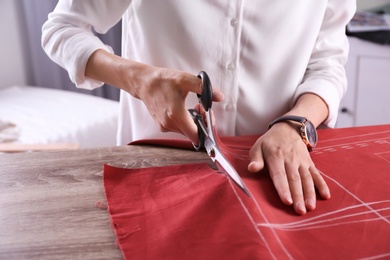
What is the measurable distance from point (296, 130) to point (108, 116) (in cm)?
156

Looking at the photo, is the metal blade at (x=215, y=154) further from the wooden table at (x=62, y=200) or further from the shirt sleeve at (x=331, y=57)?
the shirt sleeve at (x=331, y=57)

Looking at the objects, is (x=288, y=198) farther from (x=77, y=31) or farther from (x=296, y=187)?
(x=77, y=31)

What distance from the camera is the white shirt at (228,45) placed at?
0.90 m

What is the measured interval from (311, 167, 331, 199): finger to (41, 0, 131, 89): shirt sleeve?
44 cm

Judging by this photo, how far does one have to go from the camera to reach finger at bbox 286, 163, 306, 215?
624mm

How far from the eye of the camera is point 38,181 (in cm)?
73

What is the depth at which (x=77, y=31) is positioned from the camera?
901 millimetres

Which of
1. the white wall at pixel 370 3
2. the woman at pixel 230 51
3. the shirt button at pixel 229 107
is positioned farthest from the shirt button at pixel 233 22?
the white wall at pixel 370 3

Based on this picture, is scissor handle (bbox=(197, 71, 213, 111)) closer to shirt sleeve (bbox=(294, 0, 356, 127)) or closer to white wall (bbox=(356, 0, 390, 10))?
shirt sleeve (bbox=(294, 0, 356, 127))

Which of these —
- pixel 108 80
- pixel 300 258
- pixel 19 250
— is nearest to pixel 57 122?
pixel 108 80

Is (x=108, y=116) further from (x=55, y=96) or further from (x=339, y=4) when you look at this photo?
(x=339, y=4)

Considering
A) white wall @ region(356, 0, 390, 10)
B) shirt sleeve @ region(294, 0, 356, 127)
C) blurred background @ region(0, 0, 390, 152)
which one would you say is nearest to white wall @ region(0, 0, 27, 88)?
blurred background @ region(0, 0, 390, 152)

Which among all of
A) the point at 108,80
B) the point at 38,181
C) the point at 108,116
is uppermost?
the point at 108,80

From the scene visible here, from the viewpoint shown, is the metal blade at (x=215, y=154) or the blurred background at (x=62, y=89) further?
the blurred background at (x=62, y=89)
